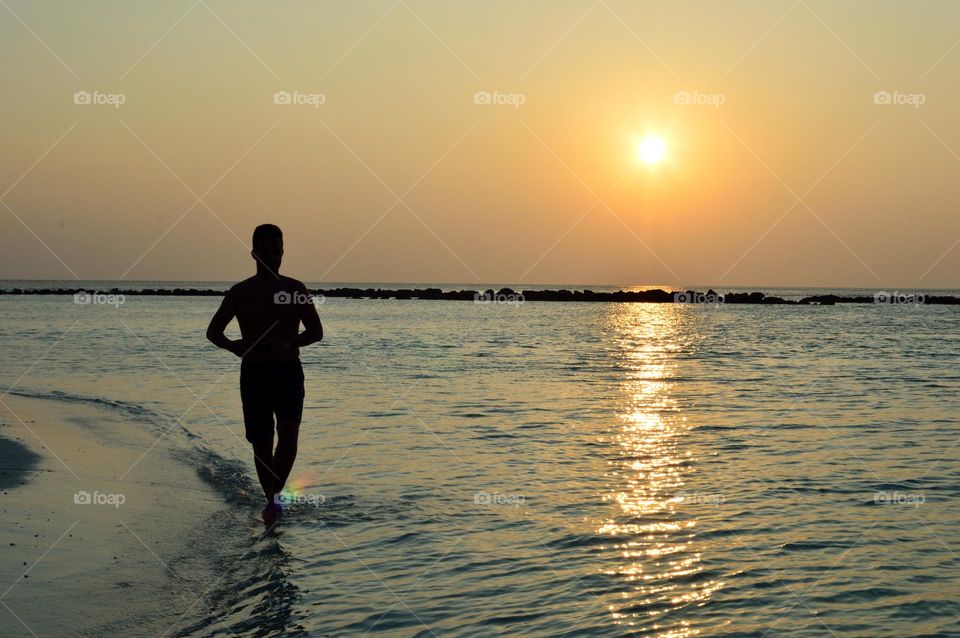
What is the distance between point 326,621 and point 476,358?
27.0 metres

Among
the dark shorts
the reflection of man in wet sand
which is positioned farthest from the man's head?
the dark shorts

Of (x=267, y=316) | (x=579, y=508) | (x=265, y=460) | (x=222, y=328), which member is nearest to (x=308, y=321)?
(x=267, y=316)

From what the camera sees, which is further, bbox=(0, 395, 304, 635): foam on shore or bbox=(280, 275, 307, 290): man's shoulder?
bbox=(280, 275, 307, 290): man's shoulder

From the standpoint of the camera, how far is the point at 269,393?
27.2 feet

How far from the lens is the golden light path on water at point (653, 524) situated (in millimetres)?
6520

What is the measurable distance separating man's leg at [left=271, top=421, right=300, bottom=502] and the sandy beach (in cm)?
87

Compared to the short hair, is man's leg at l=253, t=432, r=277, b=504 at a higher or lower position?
lower

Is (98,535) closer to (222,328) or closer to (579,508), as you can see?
(222,328)

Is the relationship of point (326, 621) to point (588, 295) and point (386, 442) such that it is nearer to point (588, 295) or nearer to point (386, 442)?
point (386, 442)

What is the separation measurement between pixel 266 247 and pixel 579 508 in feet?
13.6

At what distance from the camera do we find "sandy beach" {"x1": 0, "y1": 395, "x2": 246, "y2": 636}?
5.93 metres

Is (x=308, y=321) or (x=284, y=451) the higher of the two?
(x=308, y=321)

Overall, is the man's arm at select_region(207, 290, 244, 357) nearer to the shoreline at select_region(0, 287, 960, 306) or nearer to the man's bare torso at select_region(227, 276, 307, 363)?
the man's bare torso at select_region(227, 276, 307, 363)

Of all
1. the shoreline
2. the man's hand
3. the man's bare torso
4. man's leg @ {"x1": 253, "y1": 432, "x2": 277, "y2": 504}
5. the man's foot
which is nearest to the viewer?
the man's hand
